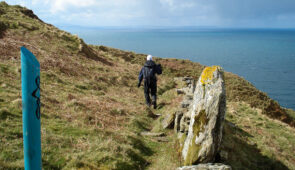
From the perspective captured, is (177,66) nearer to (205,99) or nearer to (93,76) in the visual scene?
(93,76)

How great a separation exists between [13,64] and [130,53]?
32.4 metres

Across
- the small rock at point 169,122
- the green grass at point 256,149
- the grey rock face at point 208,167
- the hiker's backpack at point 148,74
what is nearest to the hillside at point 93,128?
the green grass at point 256,149

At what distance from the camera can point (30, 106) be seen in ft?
11.5

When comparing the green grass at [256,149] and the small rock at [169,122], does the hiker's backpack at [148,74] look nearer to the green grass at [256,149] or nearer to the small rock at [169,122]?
the small rock at [169,122]

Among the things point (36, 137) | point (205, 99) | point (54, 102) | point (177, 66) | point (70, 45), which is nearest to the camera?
point (36, 137)

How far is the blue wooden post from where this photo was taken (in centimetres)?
332

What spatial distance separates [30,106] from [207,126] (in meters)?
6.05

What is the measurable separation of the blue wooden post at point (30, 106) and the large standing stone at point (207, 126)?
5.42m

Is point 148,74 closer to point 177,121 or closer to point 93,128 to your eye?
point 177,121

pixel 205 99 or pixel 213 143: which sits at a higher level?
pixel 205 99

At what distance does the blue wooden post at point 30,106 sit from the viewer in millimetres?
3320

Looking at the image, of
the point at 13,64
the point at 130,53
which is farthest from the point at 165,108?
the point at 130,53

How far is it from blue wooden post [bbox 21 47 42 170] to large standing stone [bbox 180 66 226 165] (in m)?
5.42

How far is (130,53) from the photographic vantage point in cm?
4669
